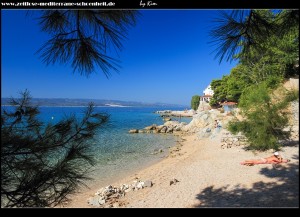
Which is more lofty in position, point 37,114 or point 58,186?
point 37,114

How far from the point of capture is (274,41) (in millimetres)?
1419

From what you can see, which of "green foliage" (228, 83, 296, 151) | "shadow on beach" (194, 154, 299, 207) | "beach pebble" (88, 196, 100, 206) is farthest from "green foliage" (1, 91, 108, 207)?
"green foliage" (228, 83, 296, 151)

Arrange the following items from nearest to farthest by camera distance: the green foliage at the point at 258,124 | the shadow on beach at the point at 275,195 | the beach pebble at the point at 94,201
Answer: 1. the shadow on beach at the point at 275,195
2. the green foliage at the point at 258,124
3. the beach pebble at the point at 94,201

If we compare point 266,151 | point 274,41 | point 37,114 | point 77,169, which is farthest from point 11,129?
point 266,151

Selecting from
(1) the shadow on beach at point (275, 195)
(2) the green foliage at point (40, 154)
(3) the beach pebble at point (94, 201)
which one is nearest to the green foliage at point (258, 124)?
(1) the shadow on beach at point (275, 195)

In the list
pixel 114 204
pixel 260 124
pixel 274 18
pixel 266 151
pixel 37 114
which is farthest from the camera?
pixel 266 151

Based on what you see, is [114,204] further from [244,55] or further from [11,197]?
[244,55]

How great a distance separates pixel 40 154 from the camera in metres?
1.62

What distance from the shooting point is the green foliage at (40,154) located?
4.61 ft

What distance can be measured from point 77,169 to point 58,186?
0.22 m

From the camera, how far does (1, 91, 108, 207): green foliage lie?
4.61 ft

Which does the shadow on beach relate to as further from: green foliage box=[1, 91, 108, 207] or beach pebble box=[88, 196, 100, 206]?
beach pebble box=[88, 196, 100, 206]

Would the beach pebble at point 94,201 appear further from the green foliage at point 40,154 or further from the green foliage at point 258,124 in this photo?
the green foliage at point 258,124

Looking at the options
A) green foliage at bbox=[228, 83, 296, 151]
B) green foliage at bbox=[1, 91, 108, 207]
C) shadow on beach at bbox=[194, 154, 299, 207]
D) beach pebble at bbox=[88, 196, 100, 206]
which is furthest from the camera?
beach pebble at bbox=[88, 196, 100, 206]
